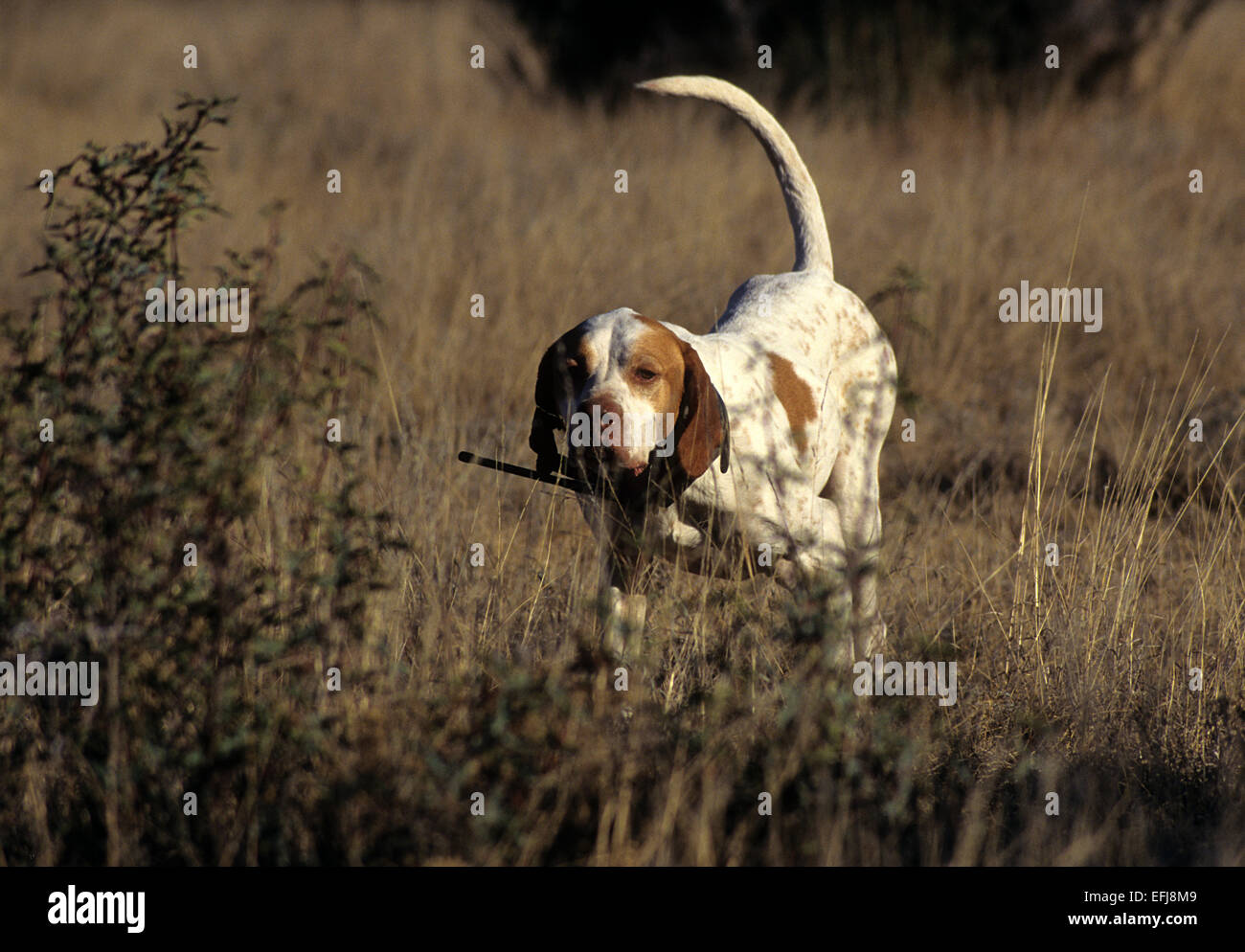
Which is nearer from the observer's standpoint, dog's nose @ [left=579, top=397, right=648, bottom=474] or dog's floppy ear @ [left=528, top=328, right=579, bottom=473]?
dog's nose @ [left=579, top=397, right=648, bottom=474]

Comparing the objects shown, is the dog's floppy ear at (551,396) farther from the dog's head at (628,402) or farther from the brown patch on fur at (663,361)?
the brown patch on fur at (663,361)

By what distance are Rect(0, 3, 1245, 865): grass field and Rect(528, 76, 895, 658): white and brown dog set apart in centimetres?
15

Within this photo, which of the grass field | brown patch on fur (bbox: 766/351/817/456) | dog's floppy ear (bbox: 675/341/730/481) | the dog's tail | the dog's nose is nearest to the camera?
the grass field

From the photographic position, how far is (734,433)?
3.52 meters

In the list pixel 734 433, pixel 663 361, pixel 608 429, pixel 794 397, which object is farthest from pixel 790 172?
pixel 608 429

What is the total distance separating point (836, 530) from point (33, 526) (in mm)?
2061

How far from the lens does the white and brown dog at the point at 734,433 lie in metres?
3.17

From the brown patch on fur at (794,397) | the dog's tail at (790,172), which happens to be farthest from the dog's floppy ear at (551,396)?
the dog's tail at (790,172)

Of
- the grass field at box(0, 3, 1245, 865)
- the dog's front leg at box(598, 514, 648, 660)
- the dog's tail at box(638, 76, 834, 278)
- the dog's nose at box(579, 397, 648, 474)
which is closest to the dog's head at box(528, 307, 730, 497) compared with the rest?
the dog's nose at box(579, 397, 648, 474)

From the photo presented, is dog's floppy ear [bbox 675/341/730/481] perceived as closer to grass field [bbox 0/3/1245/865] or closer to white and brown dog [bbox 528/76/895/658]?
white and brown dog [bbox 528/76/895/658]

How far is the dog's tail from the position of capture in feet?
14.0

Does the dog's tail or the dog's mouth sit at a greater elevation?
the dog's tail

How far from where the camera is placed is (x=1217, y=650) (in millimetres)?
3662

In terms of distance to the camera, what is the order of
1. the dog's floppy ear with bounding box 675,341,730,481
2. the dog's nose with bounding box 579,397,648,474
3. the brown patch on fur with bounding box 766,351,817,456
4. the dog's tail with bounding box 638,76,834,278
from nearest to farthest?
1. the dog's nose with bounding box 579,397,648,474
2. the dog's floppy ear with bounding box 675,341,730,481
3. the brown patch on fur with bounding box 766,351,817,456
4. the dog's tail with bounding box 638,76,834,278
